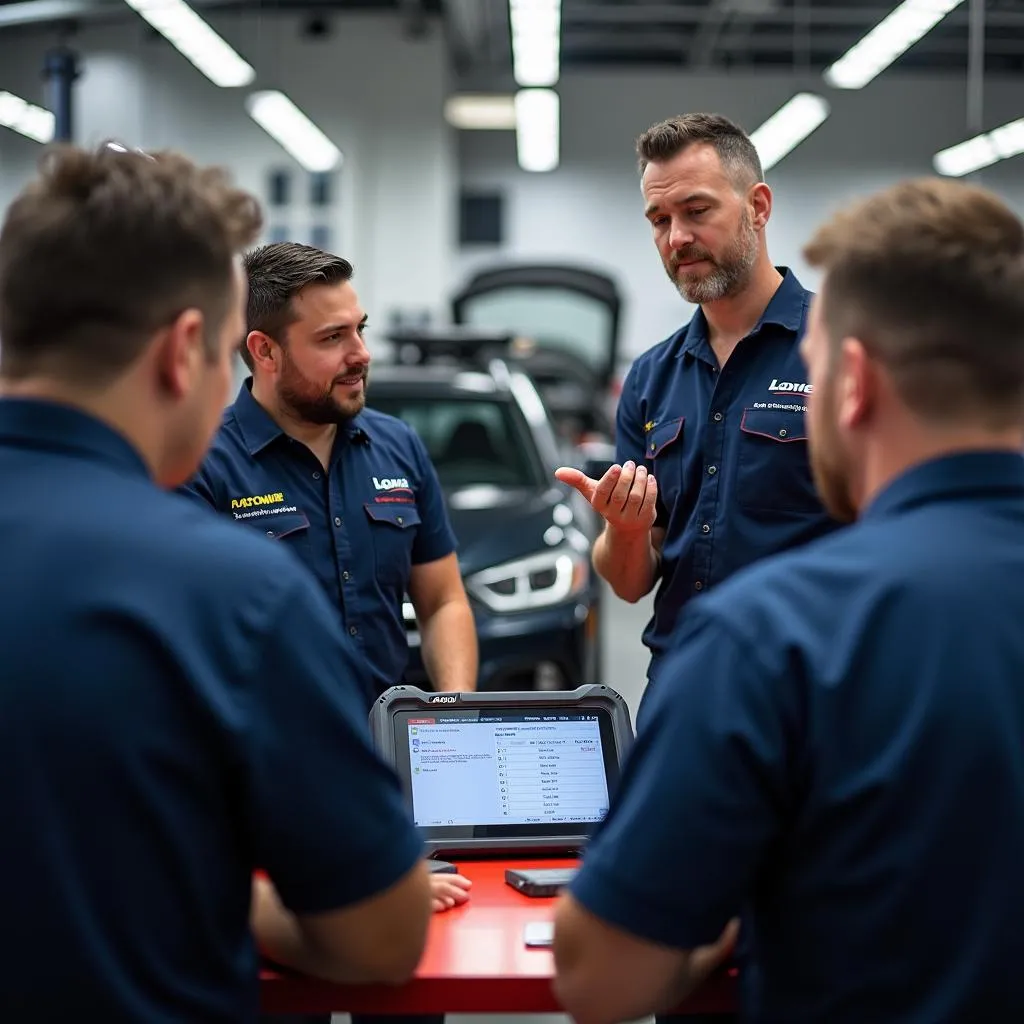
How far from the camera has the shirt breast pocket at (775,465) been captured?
91.5 inches

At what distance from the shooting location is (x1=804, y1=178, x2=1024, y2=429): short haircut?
1.08m

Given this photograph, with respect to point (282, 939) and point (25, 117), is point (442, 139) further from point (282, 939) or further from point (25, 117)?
point (282, 939)

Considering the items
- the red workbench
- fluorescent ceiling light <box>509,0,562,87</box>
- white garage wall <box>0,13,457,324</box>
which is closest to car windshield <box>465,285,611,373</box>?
white garage wall <box>0,13,457,324</box>

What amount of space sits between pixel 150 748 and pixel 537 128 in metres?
11.6

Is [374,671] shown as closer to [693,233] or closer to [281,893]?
[693,233]

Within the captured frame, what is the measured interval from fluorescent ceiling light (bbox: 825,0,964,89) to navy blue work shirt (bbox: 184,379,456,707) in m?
5.99

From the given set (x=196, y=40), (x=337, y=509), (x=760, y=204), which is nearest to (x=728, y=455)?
(x=760, y=204)

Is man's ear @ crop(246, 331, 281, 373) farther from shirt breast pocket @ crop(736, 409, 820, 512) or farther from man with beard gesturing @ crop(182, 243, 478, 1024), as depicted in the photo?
shirt breast pocket @ crop(736, 409, 820, 512)

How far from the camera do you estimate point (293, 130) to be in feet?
33.2

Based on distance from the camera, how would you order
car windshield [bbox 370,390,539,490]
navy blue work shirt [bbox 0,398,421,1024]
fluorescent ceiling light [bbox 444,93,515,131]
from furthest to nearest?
fluorescent ceiling light [bbox 444,93,515,131] → car windshield [bbox 370,390,539,490] → navy blue work shirt [bbox 0,398,421,1024]

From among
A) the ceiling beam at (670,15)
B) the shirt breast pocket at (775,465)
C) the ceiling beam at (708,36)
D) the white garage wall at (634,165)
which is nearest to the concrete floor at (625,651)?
the shirt breast pocket at (775,465)

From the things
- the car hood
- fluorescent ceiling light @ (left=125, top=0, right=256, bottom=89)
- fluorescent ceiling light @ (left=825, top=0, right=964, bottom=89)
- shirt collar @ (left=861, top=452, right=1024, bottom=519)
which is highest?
fluorescent ceiling light @ (left=825, top=0, right=964, bottom=89)

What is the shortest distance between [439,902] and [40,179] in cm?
96

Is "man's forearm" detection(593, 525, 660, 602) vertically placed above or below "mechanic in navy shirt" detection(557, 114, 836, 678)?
below
